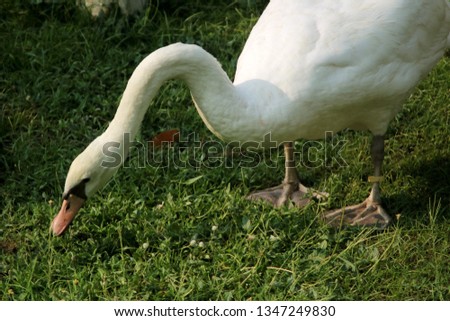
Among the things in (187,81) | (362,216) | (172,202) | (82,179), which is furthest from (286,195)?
(82,179)

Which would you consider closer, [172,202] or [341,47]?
[341,47]

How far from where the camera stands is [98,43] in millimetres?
6957

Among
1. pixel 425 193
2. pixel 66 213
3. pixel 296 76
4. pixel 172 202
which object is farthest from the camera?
pixel 425 193

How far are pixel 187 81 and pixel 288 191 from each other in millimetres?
1294

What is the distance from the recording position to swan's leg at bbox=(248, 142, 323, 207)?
568cm

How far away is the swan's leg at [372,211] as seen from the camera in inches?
215

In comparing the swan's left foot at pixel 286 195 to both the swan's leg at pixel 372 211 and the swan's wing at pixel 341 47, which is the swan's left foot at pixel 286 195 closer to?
the swan's leg at pixel 372 211

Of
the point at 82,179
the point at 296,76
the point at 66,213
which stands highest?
the point at 296,76

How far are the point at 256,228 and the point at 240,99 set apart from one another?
904 mm

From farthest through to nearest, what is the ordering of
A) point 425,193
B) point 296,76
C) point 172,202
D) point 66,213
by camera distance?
point 425,193 → point 172,202 → point 66,213 → point 296,76

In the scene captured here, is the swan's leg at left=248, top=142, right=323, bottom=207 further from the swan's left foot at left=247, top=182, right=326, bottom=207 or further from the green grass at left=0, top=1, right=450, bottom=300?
the green grass at left=0, top=1, right=450, bottom=300

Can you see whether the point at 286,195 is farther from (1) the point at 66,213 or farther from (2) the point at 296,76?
(1) the point at 66,213

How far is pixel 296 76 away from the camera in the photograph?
15.8 ft

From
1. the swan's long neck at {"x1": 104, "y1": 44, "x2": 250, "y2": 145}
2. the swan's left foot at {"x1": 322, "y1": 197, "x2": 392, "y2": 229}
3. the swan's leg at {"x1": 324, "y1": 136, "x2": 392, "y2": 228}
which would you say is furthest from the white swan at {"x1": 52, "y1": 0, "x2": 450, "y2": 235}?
the swan's left foot at {"x1": 322, "y1": 197, "x2": 392, "y2": 229}
